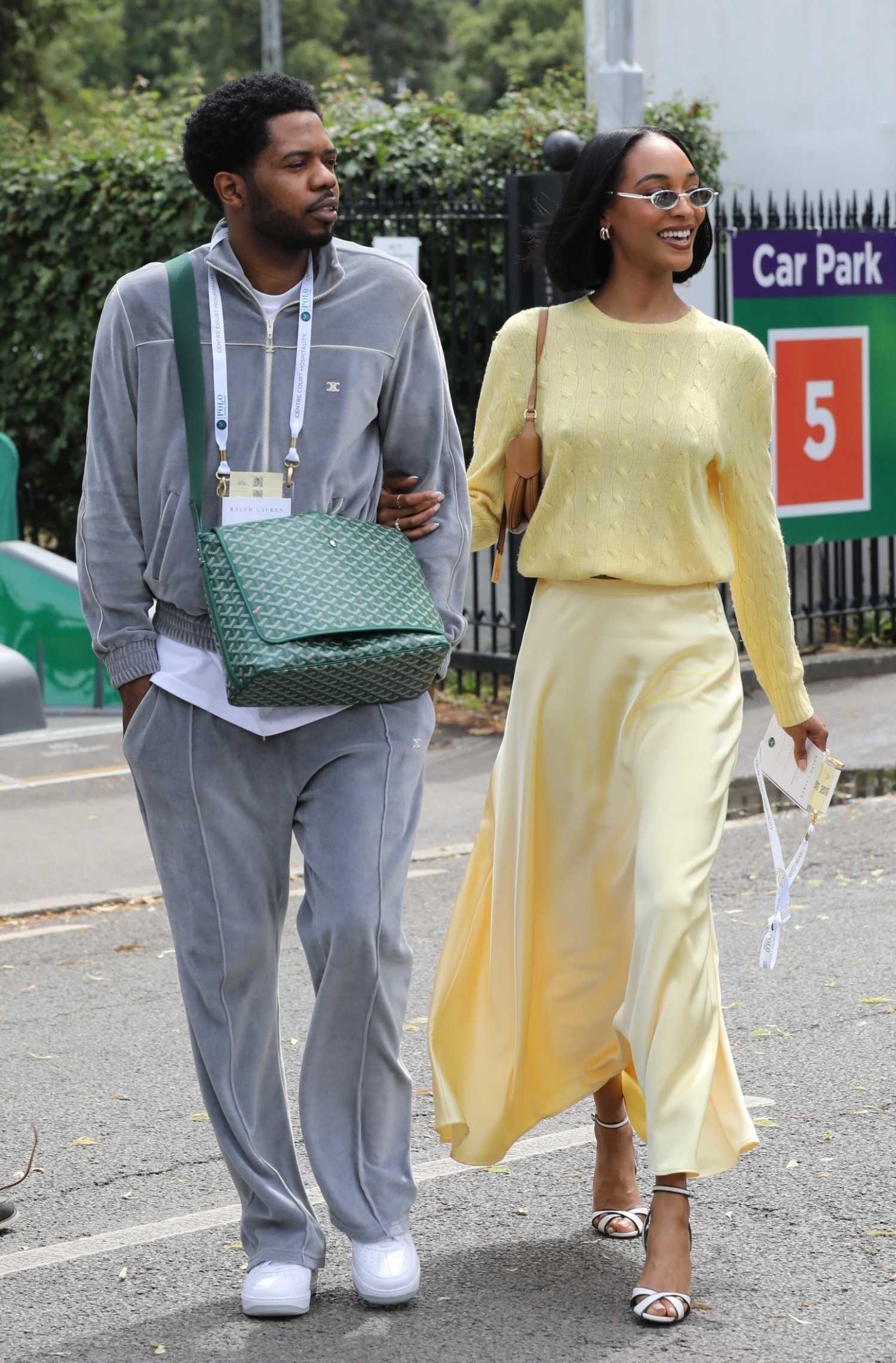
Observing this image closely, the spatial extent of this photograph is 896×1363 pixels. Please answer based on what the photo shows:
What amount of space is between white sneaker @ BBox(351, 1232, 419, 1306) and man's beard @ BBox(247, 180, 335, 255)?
1.73m

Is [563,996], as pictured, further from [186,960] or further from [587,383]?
[587,383]

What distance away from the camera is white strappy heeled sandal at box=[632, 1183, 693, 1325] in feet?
11.4

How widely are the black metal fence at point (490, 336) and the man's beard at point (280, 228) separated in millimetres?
6271

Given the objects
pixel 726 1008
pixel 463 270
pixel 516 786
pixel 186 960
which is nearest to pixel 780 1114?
pixel 726 1008

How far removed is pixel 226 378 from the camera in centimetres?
341

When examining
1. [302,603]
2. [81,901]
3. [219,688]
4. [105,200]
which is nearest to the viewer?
[302,603]

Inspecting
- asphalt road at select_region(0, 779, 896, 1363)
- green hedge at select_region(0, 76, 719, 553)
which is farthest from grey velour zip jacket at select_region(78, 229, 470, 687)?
green hedge at select_region(0, 76, 719, 553)

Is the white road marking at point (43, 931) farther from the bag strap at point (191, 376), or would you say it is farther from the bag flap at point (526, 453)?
the bag strap at point (191, 376)

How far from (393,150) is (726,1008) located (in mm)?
7254

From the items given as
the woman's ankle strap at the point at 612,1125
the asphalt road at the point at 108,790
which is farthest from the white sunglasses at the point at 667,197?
the asphalt road at the point at 108,790

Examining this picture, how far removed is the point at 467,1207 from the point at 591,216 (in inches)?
78.2

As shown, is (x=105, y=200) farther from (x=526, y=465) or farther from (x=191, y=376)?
(x=191, y=376)

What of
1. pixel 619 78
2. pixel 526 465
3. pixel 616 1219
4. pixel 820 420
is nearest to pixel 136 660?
pixel 526 465

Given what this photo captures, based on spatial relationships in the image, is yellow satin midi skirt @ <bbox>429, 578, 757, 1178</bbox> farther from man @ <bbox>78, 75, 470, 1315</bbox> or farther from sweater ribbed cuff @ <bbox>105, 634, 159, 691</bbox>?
sweater ribbed cuff @ <bbox>105, 634, 159, 691</bbox>
